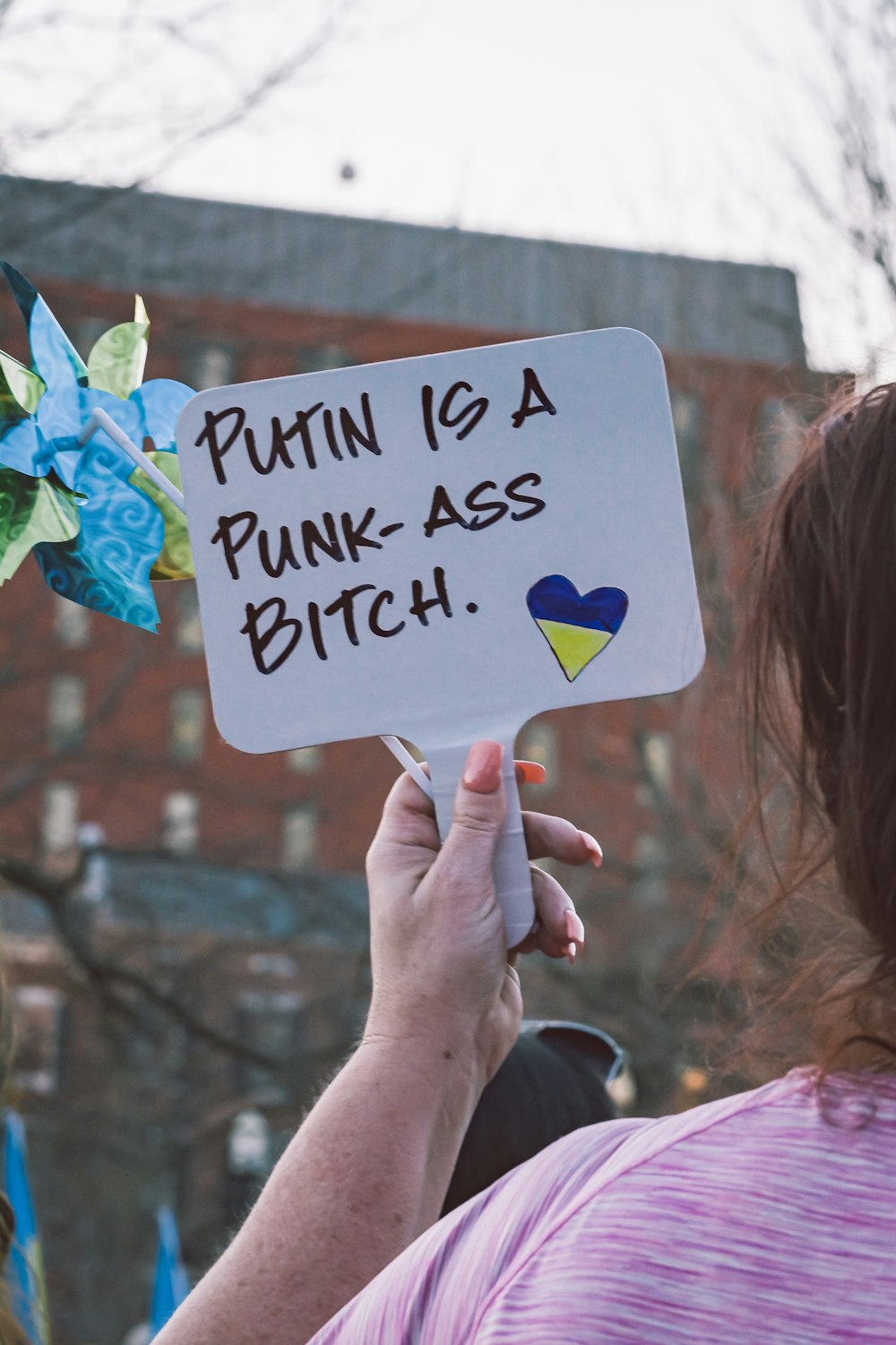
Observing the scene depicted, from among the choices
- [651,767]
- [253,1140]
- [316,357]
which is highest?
[316,357]

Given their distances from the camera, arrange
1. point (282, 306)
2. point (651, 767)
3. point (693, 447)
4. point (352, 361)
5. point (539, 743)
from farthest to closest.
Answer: point (539, 743) < point (352, 361) < point (651, 767) < point (693, 447) < point (282, 306)

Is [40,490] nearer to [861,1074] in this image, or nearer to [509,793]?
[509,793]

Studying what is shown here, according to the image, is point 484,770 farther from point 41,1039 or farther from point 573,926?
point 41,1039

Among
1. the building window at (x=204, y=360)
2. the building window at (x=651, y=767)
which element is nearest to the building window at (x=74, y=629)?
the building window at (x=204, y=360)

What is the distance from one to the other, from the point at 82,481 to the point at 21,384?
0.11m

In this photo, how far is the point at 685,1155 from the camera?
0.76 metres

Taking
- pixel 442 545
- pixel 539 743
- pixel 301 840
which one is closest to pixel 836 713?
pixel 442 545

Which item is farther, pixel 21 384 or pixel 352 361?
Result: pixel 352 361

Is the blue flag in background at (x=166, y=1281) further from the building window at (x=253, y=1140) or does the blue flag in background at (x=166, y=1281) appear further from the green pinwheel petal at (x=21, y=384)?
the building window at (x=253, y=1140)

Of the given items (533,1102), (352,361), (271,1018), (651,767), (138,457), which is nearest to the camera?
(138,457)

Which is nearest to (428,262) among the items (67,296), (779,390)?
(779,390)

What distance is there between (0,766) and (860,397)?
9.32 metres

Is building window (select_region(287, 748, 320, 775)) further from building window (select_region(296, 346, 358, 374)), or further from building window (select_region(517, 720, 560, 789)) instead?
building window (select_region(296, 346, 358, 374))

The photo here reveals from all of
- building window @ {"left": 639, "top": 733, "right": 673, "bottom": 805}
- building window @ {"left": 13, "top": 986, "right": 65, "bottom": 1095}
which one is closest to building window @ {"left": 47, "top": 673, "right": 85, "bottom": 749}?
building window @ {"left": 13, "top": 986, "right": 65, "bottom": 1095}
